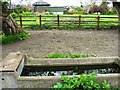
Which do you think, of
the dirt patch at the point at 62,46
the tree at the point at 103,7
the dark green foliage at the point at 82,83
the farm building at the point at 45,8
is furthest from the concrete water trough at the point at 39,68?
the farm building at the point at 45,8

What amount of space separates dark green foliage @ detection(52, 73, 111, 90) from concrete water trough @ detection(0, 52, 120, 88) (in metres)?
0.12

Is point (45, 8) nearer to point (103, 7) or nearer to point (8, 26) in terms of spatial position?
point (103, 7)

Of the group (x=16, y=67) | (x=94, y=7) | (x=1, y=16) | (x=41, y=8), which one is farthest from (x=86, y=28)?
(x=41, y=8)

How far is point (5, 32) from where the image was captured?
41.8 ft

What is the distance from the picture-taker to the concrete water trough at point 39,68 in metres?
4.42

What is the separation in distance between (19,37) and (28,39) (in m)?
0.51

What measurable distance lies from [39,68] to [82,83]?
167 centimetres

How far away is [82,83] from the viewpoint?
4414 mm

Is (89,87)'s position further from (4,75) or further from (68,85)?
(4,75)

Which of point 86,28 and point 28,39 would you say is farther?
point 86,28

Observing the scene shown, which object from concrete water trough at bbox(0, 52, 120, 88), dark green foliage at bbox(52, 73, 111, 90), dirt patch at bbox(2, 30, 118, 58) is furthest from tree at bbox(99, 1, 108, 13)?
dark green foliage at bbox(52, 73, 111, 90)

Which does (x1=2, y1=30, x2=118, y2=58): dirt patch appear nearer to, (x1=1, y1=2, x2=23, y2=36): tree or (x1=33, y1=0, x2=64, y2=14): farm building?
(x1=1, y1=2, x2=23, y2=36): tree

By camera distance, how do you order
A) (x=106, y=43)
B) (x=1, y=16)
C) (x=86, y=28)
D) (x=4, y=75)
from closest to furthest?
(x=4, y=75) → (x=106, y=43) → (x=1, y=16) → (x=86, y=28)

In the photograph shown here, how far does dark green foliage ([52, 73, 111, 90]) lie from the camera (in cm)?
440
